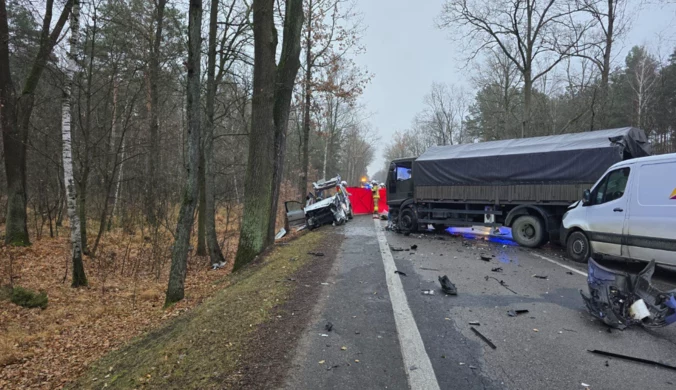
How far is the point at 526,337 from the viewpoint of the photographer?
13.0 ft

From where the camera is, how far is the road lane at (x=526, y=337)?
3121 millimetres

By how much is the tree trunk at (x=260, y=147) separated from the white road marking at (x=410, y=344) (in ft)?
12.4

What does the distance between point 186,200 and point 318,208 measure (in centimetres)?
816

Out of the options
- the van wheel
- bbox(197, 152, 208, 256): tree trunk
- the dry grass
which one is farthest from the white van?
bbox(197, 152, 208, 256): tree trunk

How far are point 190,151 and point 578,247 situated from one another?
848 cm

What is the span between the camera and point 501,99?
39.4 m

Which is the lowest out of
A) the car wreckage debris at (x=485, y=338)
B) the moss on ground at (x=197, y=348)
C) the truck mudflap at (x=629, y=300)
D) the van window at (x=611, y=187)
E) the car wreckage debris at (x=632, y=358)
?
the moss on ground at (x=197, y=348)

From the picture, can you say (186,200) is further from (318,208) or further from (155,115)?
(155,115)

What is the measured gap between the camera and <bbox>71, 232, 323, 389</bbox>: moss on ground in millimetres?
3246

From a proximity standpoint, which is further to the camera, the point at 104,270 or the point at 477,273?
the point at 104,270

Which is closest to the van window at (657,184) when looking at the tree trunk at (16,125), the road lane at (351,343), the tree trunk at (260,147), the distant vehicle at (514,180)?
the distant vehicle at (514,180)

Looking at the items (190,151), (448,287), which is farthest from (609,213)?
(190,151)

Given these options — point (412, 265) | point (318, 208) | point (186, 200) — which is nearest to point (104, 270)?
point (186, 200)

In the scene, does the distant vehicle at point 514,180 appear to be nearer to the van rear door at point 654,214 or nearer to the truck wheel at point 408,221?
the truck wheel at point 408,221
